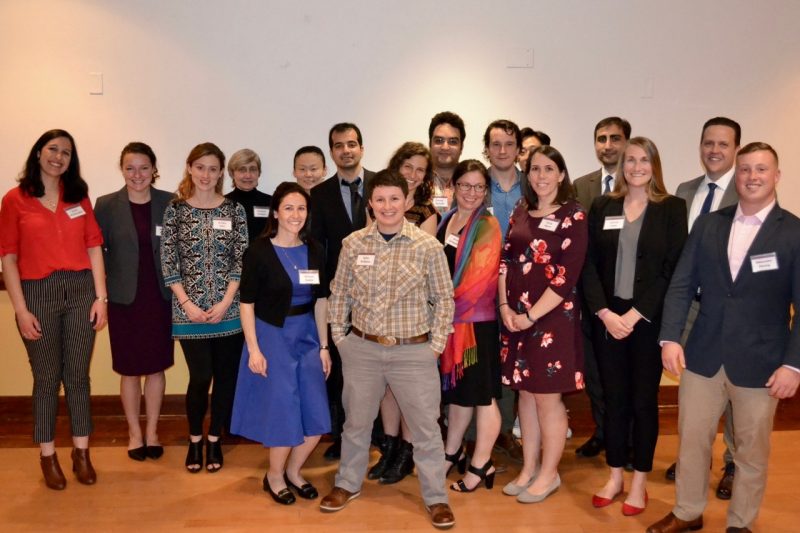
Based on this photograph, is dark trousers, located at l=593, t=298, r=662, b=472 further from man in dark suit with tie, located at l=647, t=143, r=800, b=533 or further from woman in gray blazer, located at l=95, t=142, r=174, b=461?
woman in gray blazer, located at l=95, t=142, r=174, b=461

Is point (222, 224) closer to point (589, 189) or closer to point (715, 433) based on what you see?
point (589, 189)

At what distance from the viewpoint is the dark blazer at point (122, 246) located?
3.50 metres

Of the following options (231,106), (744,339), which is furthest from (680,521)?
(231,106)

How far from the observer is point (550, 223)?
292 cm

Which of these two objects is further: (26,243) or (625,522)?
(26,243)

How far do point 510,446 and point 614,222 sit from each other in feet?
5.02

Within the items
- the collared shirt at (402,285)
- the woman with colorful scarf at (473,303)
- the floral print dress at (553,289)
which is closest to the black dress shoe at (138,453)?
the collared shirt at (402,285)

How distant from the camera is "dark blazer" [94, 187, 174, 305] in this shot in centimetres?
350

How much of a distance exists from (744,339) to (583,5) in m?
3.01

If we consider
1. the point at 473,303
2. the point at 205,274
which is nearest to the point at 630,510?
the point at 473,303

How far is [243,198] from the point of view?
12.7 feet

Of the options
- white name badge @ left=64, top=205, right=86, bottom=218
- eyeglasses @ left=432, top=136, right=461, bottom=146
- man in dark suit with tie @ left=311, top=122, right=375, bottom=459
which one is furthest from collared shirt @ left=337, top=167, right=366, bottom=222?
white name badge @ left=64, top=205, right=86, bottom=218

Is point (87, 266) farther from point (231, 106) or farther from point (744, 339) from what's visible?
point (744, 339)

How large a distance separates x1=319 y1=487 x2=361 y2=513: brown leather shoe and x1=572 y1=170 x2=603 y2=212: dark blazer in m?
2.08
